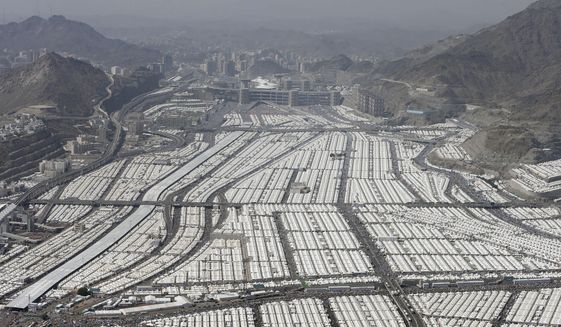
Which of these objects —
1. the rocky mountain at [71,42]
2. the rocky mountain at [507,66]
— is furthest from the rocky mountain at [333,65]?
the rocky mountain at [71,42]

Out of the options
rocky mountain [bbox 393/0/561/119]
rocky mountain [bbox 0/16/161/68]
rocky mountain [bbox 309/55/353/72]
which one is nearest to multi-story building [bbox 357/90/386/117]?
rocky mountain [bbox 393/0/561/119]

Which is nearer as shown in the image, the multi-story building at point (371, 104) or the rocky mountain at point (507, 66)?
the rocky mountain at point (507, 66)

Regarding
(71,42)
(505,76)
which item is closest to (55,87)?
(505,76)

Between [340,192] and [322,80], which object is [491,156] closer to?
[340,192]

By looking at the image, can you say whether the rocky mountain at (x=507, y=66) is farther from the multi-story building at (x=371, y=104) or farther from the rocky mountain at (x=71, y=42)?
the rocky mountain at (x=71, y=42)

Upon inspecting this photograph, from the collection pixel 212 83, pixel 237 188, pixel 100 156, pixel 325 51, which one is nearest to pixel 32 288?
pixel 237 188

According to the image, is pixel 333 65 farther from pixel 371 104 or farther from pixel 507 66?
pixel 371 104
